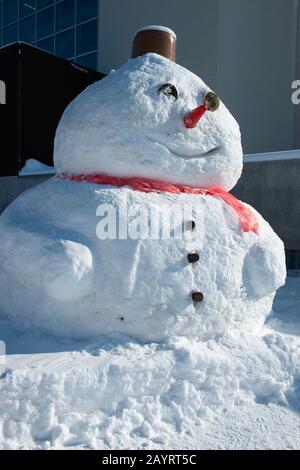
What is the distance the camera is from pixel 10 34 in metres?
13.4

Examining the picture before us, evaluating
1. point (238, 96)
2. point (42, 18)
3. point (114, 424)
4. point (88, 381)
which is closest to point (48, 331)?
point (88, 381)

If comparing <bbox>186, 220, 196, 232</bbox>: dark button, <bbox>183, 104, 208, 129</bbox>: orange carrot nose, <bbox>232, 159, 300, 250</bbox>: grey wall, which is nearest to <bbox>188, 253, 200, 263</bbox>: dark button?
<bbox>186, 220, 196, 232</bbox>: dark button

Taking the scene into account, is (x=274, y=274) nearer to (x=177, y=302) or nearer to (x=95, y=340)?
(x=177, y=302)

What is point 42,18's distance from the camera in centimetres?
1239

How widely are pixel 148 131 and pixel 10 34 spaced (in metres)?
12.8

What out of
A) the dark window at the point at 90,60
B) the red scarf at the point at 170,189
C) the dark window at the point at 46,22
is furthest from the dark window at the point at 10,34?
the red scarf at the point at 170,189

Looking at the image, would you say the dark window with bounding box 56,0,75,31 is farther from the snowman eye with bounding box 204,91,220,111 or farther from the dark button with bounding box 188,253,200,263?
the dark button with bounding box 188,253,200,263

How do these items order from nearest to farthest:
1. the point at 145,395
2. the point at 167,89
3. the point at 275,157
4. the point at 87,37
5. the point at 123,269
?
the point at 145,395
the point at 123,269
the point at 167,89
the point at 275,157
the point at 87,37

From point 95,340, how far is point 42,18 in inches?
484

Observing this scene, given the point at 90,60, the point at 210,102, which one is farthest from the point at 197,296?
the point at 90,60

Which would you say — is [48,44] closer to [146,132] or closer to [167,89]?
[167,89]

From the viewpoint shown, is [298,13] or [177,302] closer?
[177,302]

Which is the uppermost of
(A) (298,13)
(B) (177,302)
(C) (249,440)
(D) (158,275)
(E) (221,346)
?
(A) (298,13)

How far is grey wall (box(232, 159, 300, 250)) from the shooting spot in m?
6.15
